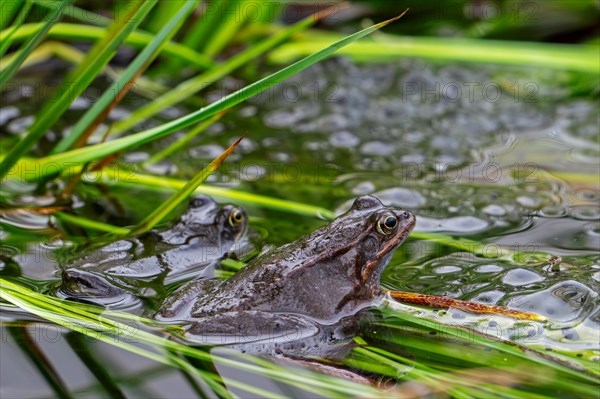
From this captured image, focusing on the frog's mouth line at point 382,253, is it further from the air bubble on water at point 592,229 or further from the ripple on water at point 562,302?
the air bubble on water at point 592,229

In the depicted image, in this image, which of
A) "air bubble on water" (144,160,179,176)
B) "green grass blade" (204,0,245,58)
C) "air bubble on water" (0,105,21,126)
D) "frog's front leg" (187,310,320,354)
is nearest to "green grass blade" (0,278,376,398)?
"frog's front leg" (187,310,320,354)

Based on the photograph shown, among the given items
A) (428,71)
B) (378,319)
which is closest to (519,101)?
(428,71)

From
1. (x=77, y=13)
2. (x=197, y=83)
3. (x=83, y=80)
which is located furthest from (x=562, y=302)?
(x=77, y=13)

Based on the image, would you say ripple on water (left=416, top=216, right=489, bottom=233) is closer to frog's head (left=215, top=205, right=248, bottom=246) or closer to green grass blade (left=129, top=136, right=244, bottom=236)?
frog's head (left=215, top=205, right=248, bottom=246)

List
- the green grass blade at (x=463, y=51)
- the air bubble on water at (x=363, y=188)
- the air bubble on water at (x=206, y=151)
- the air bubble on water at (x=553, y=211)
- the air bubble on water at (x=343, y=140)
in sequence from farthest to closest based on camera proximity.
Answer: the green grass blade at (x=463, y=51) → the air bubble on water at (x=343, y=140) → the air bubble on water at (x=206, y=151) → the air bubble on water at (x=363, y=188) → the air bubble on water at (x=553, y=211)

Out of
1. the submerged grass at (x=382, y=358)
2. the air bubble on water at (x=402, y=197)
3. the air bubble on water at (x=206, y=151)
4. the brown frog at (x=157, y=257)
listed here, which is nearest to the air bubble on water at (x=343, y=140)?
the air bubble on water at (x=206, y=151)

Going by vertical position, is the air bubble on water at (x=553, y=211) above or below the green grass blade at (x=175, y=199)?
below

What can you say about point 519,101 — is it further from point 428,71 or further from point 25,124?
point 25,124
